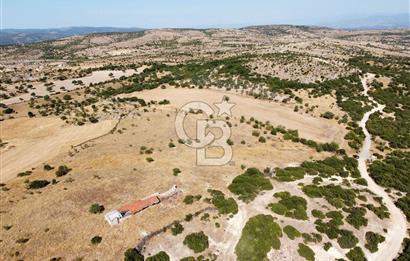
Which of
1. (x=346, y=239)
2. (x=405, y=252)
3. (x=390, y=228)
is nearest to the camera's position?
(x=405, y=252)

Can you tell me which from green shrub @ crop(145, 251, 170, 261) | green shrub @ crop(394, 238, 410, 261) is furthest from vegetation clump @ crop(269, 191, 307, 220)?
green shrub @ crop(145, 251, 170, 261)

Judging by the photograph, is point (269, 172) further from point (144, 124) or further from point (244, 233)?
point (144, 124)

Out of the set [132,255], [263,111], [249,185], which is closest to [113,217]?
[132,255]

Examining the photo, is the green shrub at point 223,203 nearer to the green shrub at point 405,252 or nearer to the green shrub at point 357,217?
the green shrub at point 357,217

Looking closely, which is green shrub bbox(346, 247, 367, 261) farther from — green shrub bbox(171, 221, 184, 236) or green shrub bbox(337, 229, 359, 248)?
green shrub bbox(171, 221, 184, 236)

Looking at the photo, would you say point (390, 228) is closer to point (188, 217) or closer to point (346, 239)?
point (346, 239)
